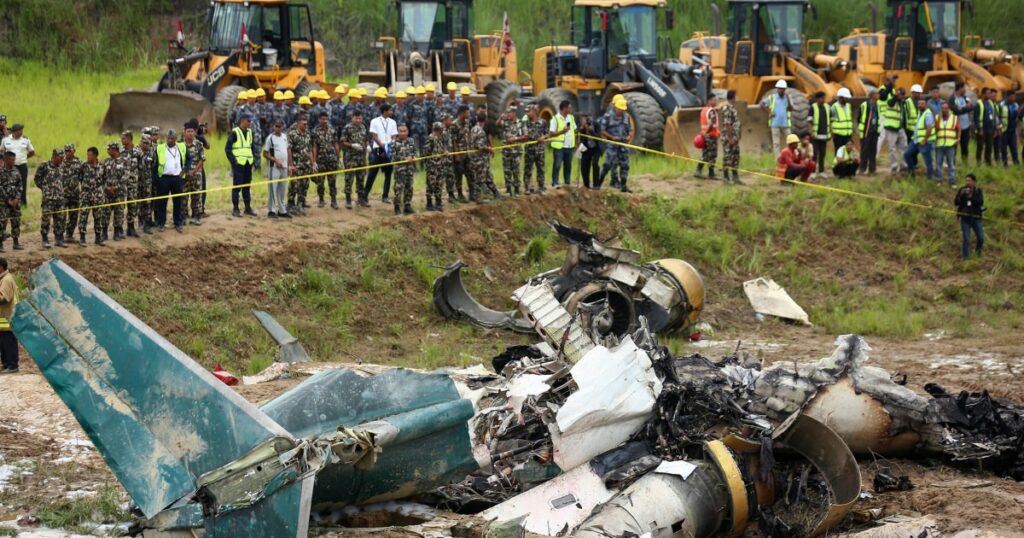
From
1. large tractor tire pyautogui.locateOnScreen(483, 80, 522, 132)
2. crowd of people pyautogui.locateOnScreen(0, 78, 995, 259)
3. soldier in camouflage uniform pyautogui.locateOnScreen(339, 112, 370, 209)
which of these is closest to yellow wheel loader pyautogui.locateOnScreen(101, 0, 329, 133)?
large tractor tire pyautogui.locateOnScreen(483, 80, 522, 132)

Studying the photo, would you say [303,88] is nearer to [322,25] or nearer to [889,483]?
[322,25]

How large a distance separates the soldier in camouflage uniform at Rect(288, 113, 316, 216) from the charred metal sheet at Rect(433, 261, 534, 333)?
8.83 ft

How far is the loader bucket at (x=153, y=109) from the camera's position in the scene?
26422 mm

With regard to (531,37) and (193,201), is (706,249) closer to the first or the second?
(193,201)

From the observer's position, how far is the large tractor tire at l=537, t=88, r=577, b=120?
26.8 metres

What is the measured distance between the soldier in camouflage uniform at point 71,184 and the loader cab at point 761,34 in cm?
1702

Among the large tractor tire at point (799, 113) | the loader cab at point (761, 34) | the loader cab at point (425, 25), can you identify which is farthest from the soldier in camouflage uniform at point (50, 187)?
the loader cab at point (761, 34)

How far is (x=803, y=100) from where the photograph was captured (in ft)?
86.9

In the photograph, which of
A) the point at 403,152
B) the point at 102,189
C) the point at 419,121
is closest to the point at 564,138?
the point at 419,121

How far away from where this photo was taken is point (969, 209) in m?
21.0

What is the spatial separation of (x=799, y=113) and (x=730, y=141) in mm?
3804

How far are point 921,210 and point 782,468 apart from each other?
41.9ft

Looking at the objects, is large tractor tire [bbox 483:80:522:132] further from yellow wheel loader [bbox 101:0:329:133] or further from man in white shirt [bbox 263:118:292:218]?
man in white shirt [bbox 263:118:292:218]

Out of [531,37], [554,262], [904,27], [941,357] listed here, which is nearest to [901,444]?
[941,357]
